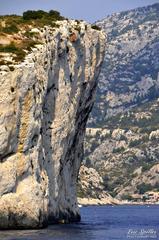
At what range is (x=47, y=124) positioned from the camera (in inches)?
4439

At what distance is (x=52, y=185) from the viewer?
114m

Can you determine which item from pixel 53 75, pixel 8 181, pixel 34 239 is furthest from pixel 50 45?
pixel 34 239

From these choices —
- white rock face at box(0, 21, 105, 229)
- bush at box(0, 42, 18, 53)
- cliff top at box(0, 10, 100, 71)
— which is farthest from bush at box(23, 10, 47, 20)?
bush at box(0, 42, 18, 53)

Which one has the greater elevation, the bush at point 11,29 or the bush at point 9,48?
the bush at point 11,29

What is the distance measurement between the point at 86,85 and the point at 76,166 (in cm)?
1580

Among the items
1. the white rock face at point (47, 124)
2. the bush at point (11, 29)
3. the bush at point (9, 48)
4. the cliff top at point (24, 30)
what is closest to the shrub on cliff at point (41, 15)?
the cliff top at point (24, 30)

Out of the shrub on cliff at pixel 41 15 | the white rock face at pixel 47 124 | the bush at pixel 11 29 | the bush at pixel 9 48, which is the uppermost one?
the shrub on cliff at pixel 41 15

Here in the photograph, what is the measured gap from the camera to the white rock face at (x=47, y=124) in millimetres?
95000

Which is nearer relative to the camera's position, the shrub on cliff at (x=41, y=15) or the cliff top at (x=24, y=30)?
the cliff top at (x=24, y=30)

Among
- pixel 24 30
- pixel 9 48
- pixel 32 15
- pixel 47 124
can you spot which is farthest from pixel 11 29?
pixel 47 124

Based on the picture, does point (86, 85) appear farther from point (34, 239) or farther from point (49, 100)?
point (34, 239)

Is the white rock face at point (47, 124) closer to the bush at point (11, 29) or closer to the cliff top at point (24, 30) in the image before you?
the cliff top at point (24, 30)

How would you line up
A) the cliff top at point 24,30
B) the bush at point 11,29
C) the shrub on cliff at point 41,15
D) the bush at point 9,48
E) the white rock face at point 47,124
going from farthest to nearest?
the shrub on cliff at point 41,15 < the bush at point 11,29 < the bush at point 9,48 < the cliff top at point 24,30 < the white rock face at point 47,124

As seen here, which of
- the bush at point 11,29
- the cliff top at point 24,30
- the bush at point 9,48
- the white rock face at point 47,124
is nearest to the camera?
the white rock face at point 47,124
